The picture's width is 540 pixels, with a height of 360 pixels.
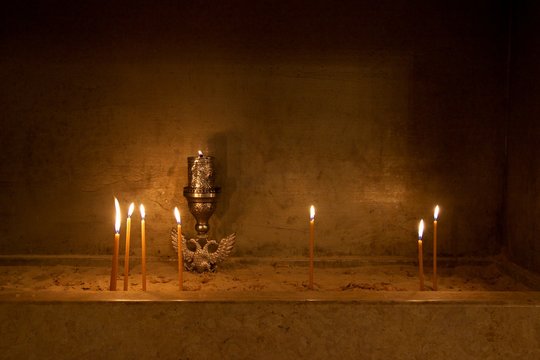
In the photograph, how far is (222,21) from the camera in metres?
3.64

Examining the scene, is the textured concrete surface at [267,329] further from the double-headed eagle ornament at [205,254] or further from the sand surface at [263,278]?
the double-headed eagle ornament at [205,254]

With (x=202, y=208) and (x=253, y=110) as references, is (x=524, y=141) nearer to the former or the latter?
(x=253, y=110)

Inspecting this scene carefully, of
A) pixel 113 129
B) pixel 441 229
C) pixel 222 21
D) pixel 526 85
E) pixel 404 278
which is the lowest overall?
pixel 404 278

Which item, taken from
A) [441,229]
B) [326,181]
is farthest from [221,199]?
[441,229]

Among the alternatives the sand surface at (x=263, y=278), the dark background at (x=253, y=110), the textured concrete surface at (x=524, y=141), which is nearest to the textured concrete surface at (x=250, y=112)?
the dark background at (x=253, y=110)

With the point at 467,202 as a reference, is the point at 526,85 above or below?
above

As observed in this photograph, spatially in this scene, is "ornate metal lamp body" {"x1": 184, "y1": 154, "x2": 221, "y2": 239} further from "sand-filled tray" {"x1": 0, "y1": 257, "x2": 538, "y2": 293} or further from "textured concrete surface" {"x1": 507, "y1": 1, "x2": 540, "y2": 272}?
"textured concrete surface" {"x1": 507, "y1": 1, "x2": 540, "y2": 272}

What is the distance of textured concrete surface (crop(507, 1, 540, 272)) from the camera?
10.5 ft

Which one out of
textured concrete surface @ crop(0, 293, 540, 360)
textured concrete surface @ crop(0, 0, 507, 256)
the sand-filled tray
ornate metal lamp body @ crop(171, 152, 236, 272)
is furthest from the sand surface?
textured concrete surface @ crop(0, 293, 540, 360)

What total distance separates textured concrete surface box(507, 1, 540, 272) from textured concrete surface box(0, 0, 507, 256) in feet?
0.46

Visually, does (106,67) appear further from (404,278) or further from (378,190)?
(404,278)

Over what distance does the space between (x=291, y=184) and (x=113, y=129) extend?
158 cm

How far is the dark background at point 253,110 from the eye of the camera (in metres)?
3.64

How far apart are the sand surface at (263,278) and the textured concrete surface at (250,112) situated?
0.83ft
